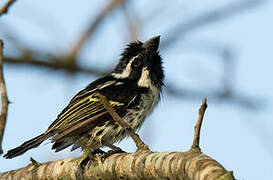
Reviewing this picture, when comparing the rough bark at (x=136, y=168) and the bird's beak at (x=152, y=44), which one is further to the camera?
the bird's beak at (x=152, y=44)

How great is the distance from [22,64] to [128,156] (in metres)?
3.26

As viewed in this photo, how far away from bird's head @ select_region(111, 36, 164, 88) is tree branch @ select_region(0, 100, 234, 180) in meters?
1.79

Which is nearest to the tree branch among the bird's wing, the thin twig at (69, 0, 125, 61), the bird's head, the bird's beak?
the bird's wing

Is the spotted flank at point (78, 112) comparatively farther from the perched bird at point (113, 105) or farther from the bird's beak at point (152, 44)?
the bird's beak at point (152, 44)

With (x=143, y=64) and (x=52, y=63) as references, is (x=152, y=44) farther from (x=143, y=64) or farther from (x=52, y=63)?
(x=52, y=63)

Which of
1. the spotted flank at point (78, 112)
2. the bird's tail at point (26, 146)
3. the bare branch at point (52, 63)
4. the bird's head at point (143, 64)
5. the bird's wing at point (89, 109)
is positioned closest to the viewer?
the bird's tail at point (26, 146)

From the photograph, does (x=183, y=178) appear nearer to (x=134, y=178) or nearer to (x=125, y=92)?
(x=134, y=178)

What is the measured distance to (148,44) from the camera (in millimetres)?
5863

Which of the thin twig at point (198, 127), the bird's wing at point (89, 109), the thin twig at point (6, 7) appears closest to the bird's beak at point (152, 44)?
the bird's wing at point (89, 109)

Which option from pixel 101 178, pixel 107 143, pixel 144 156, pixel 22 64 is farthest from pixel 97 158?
pixel 22 64

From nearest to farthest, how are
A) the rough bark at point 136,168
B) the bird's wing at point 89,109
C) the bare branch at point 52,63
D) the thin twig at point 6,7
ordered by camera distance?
the rough bark at point 136,168
the thin twig at point 6,7
the bird's wing at point 89,109
the bare branch at point 52,63

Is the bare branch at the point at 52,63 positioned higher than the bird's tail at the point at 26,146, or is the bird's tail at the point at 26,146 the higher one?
the bare branch at the point at 52,63

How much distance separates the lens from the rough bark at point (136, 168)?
8.17ft

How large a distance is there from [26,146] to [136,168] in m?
1.91
